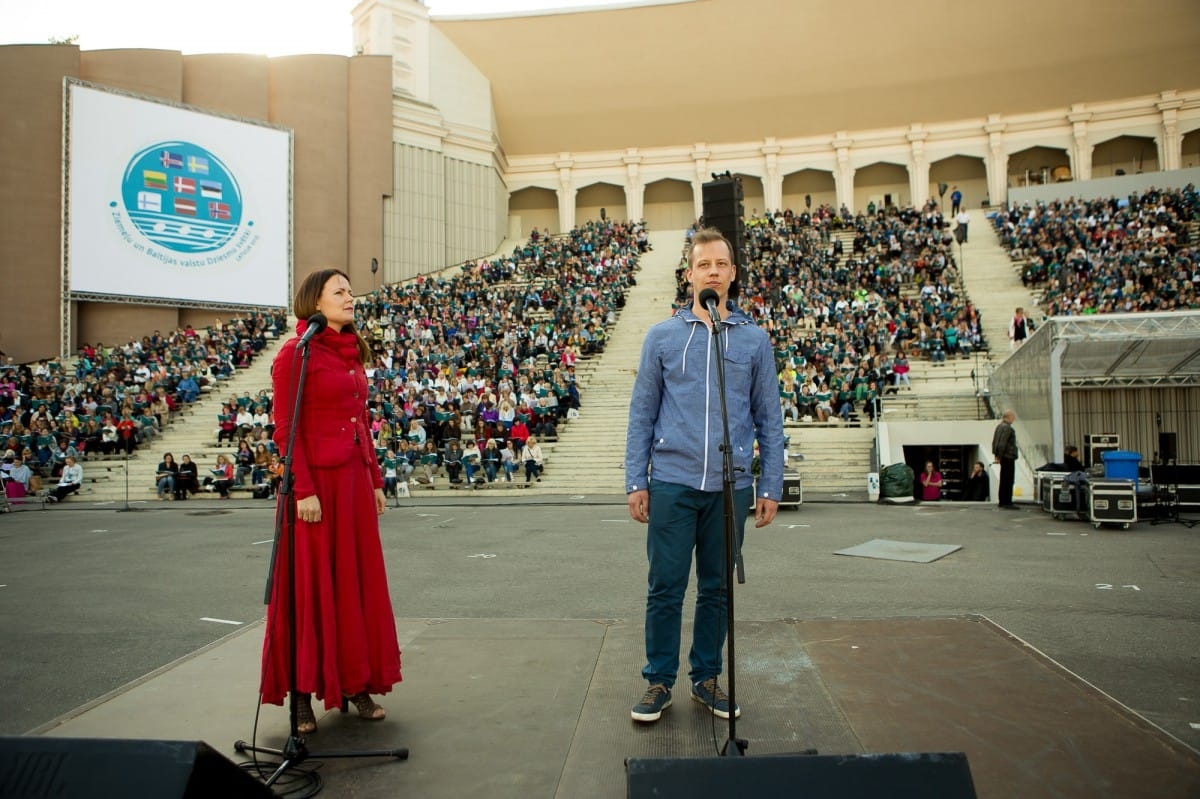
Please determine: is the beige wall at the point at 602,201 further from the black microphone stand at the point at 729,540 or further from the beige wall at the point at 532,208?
the black microphone stand at the point at 729,540

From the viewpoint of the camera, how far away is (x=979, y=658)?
3875mm

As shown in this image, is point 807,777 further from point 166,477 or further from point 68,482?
point 68,482

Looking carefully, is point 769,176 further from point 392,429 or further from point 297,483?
point 297,483

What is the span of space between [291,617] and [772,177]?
40.1m

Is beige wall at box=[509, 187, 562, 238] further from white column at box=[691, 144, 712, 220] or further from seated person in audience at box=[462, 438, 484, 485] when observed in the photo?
seated person in audience at box=[462, 438, 484, 485]

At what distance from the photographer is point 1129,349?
1450cm

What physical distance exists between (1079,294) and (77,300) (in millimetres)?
30376

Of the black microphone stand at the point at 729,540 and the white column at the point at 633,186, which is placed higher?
the white column at the point at 633,186

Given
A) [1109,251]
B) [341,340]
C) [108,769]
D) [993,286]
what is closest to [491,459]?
[341,340]

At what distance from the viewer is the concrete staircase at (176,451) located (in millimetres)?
17359

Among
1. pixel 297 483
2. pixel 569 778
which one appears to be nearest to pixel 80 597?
pixel 297 483

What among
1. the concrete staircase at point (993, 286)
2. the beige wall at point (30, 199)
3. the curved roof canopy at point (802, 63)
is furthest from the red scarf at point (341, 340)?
the curved roof canopy at point (802, 63)

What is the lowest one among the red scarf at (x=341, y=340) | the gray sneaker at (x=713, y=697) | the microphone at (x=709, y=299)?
the gray sneaker at (x=713, y=697)

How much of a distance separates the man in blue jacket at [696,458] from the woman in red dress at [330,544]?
1098mm
